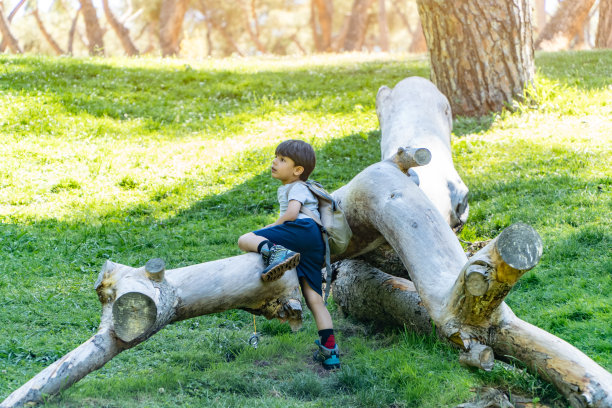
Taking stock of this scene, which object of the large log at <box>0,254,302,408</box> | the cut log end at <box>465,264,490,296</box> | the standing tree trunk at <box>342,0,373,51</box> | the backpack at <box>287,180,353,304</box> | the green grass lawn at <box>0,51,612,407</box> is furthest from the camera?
the standing tree trunk at <box>342,0,373,51</box>

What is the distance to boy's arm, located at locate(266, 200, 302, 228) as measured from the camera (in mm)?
4508

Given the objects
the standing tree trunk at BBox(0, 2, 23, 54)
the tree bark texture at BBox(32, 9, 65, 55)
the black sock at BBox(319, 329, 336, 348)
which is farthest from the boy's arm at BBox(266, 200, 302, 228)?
the tree bark texture at BBox(32, 9, 65, 55)

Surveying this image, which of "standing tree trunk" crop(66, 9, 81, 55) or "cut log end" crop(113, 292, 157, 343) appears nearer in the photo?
"cut log end" crop(113, 292, 157, 343)

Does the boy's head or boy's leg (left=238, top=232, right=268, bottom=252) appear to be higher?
the boy's head

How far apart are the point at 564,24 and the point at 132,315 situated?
17991 mm

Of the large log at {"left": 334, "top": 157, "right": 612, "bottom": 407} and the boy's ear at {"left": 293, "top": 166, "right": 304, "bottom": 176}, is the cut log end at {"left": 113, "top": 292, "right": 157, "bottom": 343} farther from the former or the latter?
the large log at {"left": 334, "top": 157, "right": 612, "bottom": 407}

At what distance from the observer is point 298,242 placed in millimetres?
4449

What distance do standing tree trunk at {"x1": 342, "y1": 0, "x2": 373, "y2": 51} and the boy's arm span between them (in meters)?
22.7

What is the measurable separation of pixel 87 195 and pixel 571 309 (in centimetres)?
595

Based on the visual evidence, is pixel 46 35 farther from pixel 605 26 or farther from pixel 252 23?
pixel 605 26

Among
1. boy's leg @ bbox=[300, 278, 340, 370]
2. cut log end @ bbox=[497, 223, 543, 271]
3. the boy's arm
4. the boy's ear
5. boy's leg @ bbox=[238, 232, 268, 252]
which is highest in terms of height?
the boy's ear

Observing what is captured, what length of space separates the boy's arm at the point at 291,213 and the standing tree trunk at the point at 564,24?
16131mm

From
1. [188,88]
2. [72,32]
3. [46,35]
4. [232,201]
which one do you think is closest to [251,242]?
[232,201]

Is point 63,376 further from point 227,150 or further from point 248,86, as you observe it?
point 248,86
